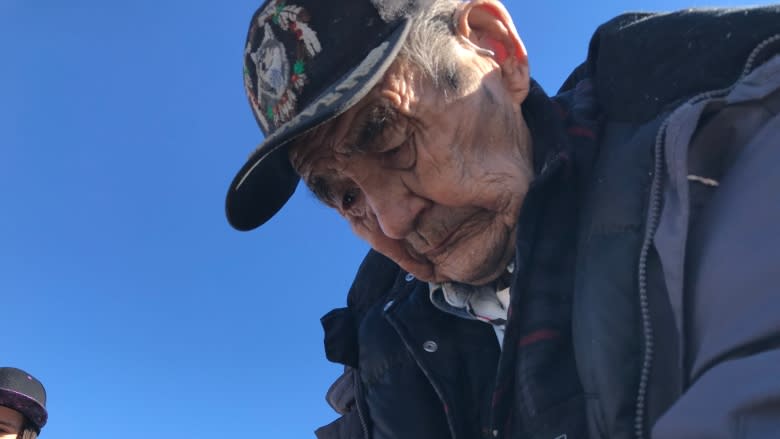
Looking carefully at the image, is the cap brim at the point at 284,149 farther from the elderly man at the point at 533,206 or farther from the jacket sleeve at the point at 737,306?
the jacket sleeve at the point at 737,306

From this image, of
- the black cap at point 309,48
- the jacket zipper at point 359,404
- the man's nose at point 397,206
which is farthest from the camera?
the jacket zipper at point 359,404

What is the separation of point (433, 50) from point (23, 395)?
4694mm

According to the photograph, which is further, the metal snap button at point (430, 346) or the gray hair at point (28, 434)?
the gray hair at point (28, 434)

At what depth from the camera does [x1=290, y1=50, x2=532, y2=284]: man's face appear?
2.06 meters

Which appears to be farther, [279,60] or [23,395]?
[23,395]

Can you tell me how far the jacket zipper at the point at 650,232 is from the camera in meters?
1.30

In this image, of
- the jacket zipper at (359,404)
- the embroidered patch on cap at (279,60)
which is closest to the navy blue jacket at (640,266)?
the jacket zipper at (359,404)

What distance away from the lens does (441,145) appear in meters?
2.07

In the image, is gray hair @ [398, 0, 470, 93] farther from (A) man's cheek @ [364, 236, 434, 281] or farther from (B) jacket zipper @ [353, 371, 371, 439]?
(B) jacket zipper @ [353, 371, 371, 439]

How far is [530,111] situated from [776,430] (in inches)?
61.7

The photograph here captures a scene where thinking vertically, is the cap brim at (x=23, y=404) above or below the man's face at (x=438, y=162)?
below

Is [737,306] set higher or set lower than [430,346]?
higher

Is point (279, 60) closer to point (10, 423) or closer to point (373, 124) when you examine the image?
point (373, 124)

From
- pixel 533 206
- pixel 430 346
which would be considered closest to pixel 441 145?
pixel 533 206
